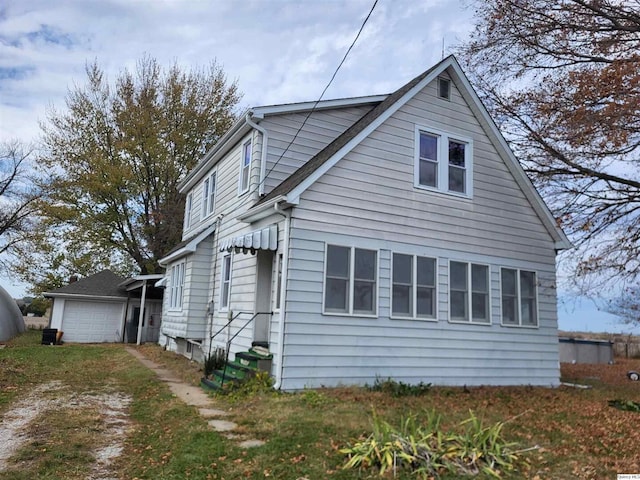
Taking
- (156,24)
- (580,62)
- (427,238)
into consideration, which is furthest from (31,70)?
(580,62)

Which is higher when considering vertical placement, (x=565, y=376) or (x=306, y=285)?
(x=306, y=285)

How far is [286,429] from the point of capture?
21.6 ft

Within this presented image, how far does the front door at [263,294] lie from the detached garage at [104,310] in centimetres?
1453

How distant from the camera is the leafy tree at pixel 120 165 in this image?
29.5m

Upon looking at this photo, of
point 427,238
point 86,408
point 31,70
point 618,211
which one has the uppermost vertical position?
point 31,70

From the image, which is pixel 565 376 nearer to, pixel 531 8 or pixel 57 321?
pixel 531 8

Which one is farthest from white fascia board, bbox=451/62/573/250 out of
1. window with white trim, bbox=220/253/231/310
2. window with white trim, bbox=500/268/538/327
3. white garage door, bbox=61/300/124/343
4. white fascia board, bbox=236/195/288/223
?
white garage door, bbox=61/300/124/343

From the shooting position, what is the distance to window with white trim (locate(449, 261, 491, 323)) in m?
11.4

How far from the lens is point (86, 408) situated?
8500 millimetres

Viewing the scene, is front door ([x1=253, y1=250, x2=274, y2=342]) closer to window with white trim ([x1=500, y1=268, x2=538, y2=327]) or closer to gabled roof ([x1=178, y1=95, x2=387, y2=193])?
gabled roof ([x1=178, y1=95, x2=387, y2=193])

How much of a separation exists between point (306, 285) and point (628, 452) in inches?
222

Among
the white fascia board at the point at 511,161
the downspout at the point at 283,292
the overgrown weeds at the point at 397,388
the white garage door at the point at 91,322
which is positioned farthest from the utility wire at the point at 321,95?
the white garage door at the point at 91,322

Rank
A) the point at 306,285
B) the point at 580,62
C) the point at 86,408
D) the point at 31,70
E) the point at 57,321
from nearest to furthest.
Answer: the point at 86,408, the point at 306,285, the point at 580,62, the point at 31,70, the point at 57,321

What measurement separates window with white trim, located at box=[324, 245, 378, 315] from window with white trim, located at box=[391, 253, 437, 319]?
563mm
